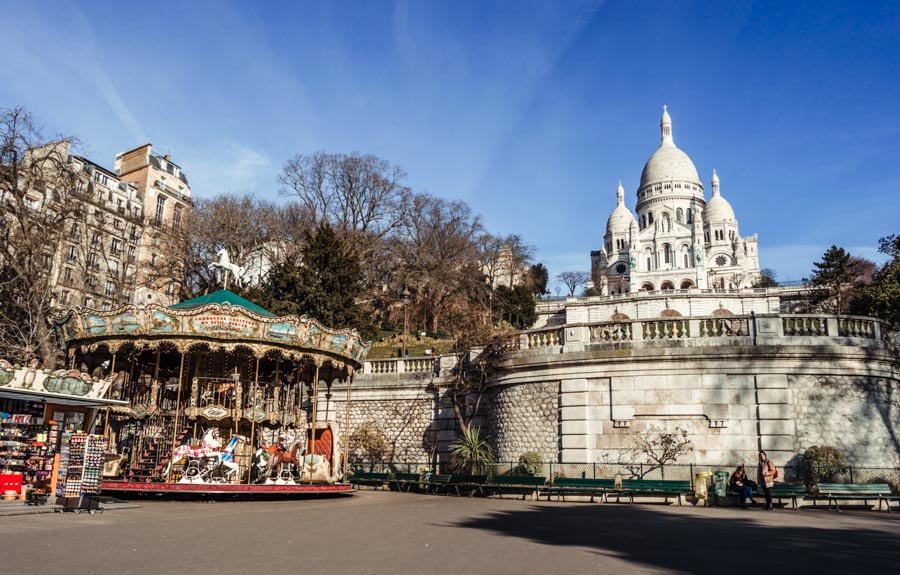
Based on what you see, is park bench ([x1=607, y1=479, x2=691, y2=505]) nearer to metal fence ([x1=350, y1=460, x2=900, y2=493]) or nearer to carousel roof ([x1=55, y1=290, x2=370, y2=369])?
metal fence ([x1=350, y1=460, x2=900, y2=493])

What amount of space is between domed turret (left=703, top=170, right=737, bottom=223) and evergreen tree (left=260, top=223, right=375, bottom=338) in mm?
104648

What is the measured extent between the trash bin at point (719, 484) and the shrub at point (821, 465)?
221 cm

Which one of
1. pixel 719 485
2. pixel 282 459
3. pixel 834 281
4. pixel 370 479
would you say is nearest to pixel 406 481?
pixel 370 479

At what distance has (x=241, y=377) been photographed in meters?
24.1

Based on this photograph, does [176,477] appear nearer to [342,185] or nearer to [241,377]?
[241,377]

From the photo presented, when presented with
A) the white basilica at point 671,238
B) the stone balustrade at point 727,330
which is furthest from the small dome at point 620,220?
the stone balustrade at point 727,330

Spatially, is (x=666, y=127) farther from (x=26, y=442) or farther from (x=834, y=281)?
(x=26, y=442)

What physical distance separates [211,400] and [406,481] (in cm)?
726

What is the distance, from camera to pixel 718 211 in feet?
438

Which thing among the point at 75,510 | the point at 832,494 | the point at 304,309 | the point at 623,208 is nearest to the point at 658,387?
the point at 832,494

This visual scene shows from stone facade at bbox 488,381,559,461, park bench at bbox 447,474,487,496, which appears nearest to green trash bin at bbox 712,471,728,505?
stone facade at bbox 488,381,559,461

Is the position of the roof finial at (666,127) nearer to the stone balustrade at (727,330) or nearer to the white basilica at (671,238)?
the white basilica at (671,238)

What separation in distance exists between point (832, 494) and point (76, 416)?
65.1ft

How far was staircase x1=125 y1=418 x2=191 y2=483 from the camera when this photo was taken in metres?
21.0
